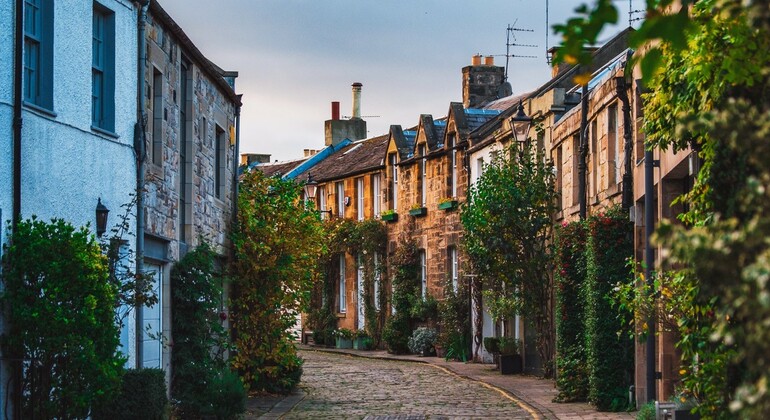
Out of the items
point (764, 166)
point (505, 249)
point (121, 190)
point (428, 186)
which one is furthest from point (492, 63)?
point (764, 166)

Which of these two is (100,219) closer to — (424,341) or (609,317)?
(609,317)

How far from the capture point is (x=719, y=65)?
8.30 metres

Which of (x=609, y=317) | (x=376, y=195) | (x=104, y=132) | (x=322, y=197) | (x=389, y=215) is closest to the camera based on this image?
(x=104, y=132)

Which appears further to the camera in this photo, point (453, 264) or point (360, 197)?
point (360, 197)

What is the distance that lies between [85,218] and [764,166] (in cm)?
959

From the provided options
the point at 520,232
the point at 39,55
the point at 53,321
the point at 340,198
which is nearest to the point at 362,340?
the point at 340,198

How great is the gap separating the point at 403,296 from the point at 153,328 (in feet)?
64.0

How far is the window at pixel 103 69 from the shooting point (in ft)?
44.3

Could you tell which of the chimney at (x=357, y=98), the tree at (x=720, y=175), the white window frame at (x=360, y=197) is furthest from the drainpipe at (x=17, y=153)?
the chimney at (x=357, y=98)

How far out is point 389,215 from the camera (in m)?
36.6

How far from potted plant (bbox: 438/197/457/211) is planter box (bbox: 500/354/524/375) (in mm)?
7116

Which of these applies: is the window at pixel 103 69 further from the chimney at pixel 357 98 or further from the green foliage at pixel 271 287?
the chimney at pixel 357 98

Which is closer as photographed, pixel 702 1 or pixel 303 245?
pixel 702 1

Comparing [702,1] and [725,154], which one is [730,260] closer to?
[725,154]
